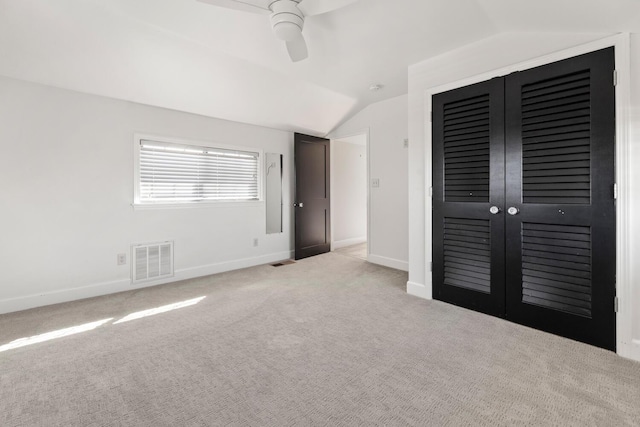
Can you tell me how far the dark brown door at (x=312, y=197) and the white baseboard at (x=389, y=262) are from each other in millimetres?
1036

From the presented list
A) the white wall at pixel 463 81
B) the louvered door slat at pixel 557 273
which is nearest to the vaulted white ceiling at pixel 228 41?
the white wall at pixel 463 81

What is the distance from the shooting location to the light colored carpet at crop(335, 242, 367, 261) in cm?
513

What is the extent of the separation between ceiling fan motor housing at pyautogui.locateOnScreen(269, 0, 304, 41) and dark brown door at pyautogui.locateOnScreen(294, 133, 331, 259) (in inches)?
109

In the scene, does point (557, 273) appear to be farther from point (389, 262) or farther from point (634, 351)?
point (389, 262)

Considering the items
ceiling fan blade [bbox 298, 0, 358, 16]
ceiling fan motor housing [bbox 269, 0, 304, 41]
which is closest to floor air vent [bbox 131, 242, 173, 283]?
ceiling fan motor housing [bbox 269, 0, 304, 41]

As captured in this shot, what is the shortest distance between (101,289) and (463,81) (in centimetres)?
431

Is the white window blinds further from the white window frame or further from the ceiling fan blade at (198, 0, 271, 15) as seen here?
the ceiling fan blade at (198, 0, 271, 15)

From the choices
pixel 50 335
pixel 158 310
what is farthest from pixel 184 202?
pixel 50 335

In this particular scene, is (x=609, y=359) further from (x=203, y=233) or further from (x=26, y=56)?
(x=26, y=56)

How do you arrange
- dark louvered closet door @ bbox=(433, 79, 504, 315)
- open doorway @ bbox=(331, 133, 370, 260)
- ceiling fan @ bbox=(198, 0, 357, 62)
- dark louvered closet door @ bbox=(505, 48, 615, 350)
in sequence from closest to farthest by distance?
ceiling fan @ bbox=(198, 0, 357, 62) < dark louvered closet door @ bbox=(505, 48, 615, 350) < dark louvered closet door @ bbox=(433, 79, 504, 315) < open doorway @ bbox=(331, 133, 370, 260)

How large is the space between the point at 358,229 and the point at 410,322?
3908 mm

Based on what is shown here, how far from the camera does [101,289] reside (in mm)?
3213

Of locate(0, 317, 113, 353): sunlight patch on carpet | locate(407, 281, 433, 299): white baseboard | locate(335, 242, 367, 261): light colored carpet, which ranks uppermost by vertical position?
locate(335, 242, 367, 261): light colored carpet

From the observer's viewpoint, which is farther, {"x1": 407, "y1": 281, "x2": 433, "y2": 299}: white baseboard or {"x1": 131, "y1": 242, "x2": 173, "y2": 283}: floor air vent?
→ {"x1": 131, "y1": 242, "x2": 173, "y2": 283}: floor air vent
